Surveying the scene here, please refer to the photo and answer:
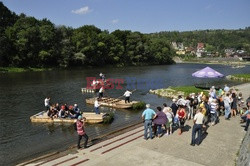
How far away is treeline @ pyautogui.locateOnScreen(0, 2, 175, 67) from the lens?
8738cm

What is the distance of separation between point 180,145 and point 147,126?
95.3 inches

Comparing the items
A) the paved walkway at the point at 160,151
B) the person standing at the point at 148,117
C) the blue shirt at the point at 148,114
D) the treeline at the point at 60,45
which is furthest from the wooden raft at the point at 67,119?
the treeline at the point at 60,45

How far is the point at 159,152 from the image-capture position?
566 inches

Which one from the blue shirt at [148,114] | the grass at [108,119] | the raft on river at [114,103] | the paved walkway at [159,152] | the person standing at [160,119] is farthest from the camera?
the raft on river at [114,103]

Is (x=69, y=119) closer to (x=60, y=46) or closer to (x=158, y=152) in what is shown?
(x=158, y=152)

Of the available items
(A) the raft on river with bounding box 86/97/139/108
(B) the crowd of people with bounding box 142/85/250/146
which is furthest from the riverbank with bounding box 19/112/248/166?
(A) the raft on river with bounding box 86/97/139/108

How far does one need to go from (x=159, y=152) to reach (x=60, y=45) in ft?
300

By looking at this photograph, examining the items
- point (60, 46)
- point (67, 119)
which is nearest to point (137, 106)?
point (67, 119)

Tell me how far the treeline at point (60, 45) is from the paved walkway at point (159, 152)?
77.4 metres

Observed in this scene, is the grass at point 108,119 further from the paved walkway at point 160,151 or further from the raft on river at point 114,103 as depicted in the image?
the paved walkway at point 160,151

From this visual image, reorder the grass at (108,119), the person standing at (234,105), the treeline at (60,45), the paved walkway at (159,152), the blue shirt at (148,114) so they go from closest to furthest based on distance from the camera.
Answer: the paved walkway at (159,152) → the blue shirt at (148,114) → the person standing at (234,105) → the grass at (108,119) → the treeline at (60,45)

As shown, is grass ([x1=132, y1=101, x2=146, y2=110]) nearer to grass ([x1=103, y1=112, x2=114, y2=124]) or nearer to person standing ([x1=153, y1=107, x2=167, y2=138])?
grass ([x1=103, y1=112, x2=114, y2=124])

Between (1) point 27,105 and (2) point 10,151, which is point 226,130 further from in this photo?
(1) point 27,105

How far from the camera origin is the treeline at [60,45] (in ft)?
287
